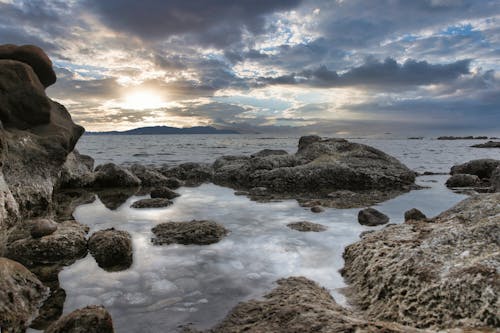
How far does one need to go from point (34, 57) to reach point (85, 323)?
1145cm

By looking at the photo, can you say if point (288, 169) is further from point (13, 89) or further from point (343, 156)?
point (13, 89)

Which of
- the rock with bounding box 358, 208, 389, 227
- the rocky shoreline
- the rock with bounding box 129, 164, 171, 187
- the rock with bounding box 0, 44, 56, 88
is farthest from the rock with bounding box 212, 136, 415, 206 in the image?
the rock with bounding box 0, 44, 56, 88

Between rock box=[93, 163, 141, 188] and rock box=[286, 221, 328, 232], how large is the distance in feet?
29.5

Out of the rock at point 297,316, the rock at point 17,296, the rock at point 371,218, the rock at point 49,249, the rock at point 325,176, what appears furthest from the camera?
the rock at point 325,176

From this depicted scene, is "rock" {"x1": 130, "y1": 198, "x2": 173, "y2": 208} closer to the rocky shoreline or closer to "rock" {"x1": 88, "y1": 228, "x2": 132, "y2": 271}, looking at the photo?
the rocky shoreline

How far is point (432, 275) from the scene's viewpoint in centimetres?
399

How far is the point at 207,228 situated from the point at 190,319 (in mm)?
3294

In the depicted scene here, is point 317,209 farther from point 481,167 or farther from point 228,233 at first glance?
Result: point 481,167

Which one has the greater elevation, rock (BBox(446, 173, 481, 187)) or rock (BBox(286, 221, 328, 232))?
rock (BBox(446, 173, 481, 187))

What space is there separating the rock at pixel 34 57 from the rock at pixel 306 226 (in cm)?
1001

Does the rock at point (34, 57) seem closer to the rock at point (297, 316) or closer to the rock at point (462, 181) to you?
the rock at point (297, 316)

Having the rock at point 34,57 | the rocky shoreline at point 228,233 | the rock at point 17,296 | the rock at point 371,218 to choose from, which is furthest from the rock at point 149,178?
the rock at point 17,296

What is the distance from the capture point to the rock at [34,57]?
11609 mm

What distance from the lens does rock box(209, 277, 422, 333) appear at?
125 inches
